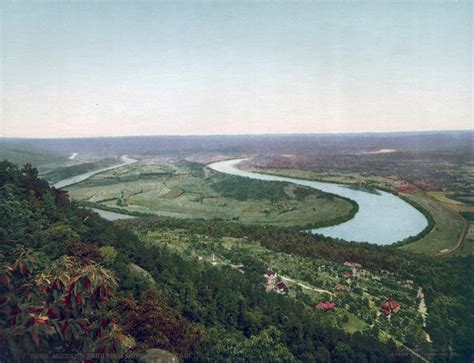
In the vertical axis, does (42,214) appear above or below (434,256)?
above


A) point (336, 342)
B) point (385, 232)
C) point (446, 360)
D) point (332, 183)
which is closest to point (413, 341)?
point (446, 360)

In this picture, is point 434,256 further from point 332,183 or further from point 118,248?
point 332,183

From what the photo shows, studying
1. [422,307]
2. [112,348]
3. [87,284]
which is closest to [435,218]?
[422,307]

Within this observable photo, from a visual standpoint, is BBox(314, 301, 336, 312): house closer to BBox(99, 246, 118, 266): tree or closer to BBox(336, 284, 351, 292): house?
BBox(336, 284, 351, 292): house

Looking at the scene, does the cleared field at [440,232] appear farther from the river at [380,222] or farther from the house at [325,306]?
the house at [325,306]

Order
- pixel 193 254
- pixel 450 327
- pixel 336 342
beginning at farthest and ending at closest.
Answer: pixel 193 254 < pixel 450 327 < pixel 336 342

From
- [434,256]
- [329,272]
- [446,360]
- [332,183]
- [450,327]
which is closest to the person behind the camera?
[446,360]

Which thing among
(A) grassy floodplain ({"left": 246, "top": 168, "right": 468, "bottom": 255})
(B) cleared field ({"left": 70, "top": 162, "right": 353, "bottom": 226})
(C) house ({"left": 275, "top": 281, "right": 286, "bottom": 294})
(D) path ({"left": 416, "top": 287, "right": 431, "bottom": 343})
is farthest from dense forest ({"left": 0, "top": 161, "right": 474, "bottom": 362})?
(B) cleared field ({"left": 70, "top": 162, "right": 353, "bottom": 226})

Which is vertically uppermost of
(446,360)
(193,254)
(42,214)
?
(42,214)

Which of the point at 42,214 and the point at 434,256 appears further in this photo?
the point at 434,256
